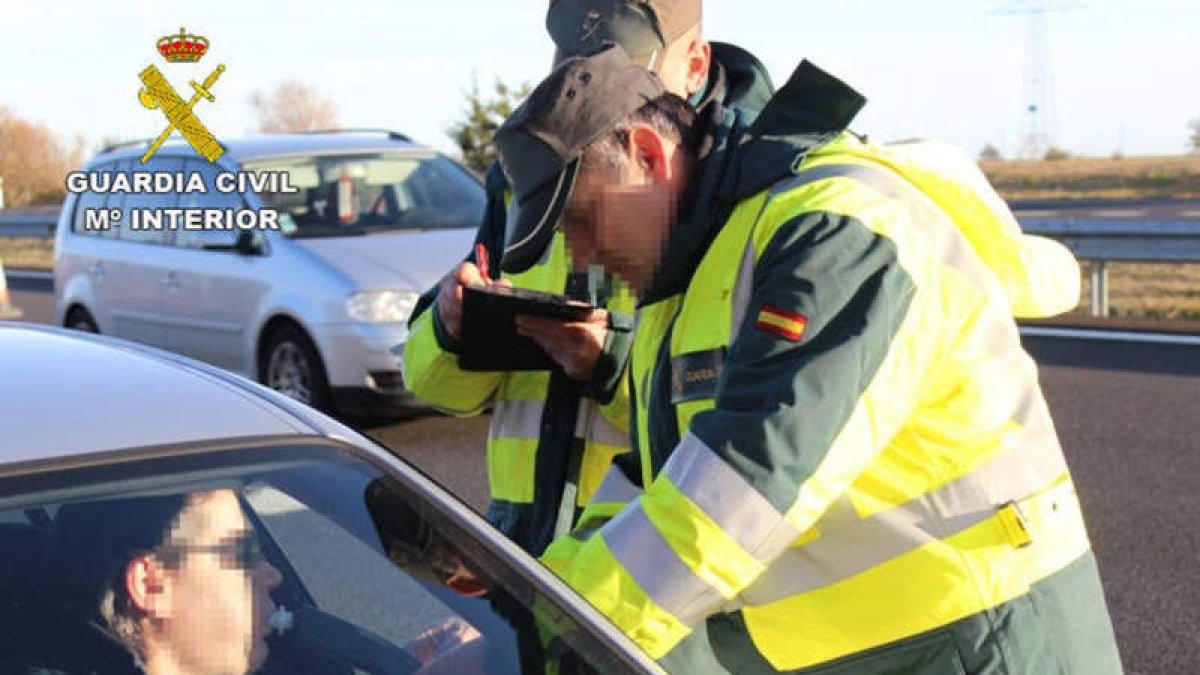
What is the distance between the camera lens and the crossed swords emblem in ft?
30.7

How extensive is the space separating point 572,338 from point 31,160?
3608 centimetres

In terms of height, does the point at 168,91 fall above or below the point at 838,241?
below

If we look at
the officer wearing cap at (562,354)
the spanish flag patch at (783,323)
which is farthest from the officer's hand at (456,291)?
the spanish flag patch at (783,323)

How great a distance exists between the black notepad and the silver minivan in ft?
16.7

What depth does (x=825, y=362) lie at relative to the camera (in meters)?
1.93

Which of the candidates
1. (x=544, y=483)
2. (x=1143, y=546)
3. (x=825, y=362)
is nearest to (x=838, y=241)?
(x=825, y=362)

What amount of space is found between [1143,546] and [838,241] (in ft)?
14.4

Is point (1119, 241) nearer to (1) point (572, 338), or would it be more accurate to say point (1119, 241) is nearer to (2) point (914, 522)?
(1) point (572, 338)

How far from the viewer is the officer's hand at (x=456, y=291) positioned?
301 centimetres

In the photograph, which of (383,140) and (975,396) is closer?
(975,396)

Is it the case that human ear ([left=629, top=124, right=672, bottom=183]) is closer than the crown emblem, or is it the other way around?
human ear ([left=629, top=124, right=672, bottom=183])

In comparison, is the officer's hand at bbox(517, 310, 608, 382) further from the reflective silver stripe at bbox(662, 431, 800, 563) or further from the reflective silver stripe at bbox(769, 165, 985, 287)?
the reflective silver stripe at bbox(662, 431, 800, 563)

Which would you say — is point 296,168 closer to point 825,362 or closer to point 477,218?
point 477,218

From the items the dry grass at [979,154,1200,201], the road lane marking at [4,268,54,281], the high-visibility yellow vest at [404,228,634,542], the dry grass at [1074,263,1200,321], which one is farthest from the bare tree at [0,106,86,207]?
the high-visibility yellow vest at [404,228,634,542]
